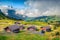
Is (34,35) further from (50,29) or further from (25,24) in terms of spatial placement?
(25,24)

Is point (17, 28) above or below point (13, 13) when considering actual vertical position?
below

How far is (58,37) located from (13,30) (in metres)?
3.32

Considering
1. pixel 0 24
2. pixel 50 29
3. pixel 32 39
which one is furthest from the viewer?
pixel 0 24

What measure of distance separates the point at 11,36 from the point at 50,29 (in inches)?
120

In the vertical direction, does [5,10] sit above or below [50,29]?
above

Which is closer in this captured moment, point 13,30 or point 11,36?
point 11,36

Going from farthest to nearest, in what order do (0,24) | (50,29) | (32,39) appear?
(0,24) → (50,29) → (32,39)

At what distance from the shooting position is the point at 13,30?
1257 centimetres

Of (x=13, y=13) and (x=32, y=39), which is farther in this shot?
(x=13, y=13)

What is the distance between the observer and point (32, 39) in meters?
10.5

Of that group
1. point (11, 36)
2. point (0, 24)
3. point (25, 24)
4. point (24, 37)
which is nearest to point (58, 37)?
point (24, 37)

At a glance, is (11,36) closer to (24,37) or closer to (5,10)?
(24,37)

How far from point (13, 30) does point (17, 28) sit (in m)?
0.30

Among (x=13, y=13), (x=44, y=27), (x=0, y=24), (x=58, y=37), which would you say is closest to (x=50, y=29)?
(x=44, y=27)
